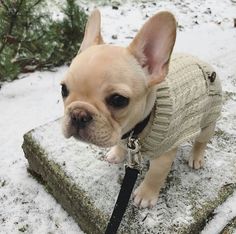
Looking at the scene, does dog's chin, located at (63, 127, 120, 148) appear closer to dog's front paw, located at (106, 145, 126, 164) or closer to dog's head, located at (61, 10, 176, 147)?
dog's head, located at (61, 10, 176, 147)

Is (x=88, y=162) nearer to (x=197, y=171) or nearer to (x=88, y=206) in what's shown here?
(x=88, y=206)

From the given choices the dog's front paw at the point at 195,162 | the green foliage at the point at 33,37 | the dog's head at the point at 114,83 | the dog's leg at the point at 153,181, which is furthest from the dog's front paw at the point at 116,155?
the green foliage at the point at 33,37

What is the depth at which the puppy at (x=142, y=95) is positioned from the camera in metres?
1.31

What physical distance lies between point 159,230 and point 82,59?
0.78 metres

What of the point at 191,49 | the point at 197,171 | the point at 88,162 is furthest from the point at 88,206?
the point at 191,49

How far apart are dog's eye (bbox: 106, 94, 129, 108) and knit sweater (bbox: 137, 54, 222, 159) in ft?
0.73

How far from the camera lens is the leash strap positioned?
1500mm

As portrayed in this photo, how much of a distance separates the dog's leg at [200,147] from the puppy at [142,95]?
14cm

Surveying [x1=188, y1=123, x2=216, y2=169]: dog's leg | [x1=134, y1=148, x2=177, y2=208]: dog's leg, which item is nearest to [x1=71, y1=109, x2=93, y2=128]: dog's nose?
[x1=134, y1=148, x2=177, y2=208]: dog's leg

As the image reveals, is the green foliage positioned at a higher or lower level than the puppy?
lower

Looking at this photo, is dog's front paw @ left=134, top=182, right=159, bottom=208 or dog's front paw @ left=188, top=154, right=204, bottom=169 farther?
dog's front paw @ left=188, top=154, right=204, bottom=169

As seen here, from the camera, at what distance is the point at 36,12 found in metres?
2.87

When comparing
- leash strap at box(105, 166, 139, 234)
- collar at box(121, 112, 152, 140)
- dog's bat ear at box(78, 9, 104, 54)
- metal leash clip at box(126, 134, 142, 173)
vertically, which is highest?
dog's bat ear at box(78, 9, 104, 54)

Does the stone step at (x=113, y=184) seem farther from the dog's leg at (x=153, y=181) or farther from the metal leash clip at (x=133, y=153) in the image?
the metal leash clip at (x=133, y=153)
